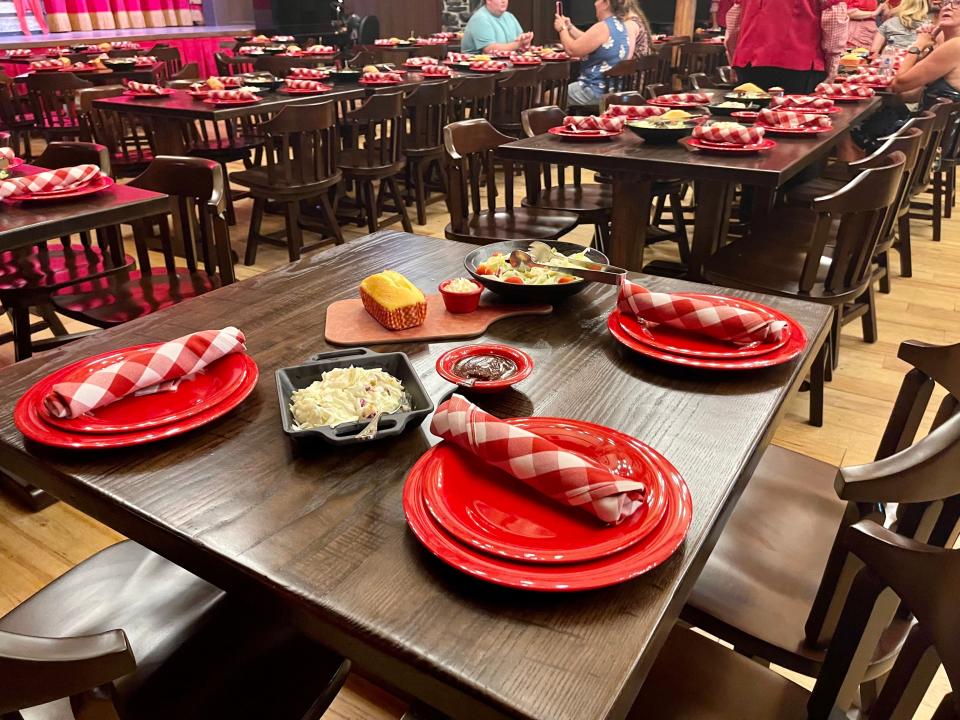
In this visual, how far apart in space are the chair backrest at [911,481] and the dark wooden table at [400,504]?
14 centimetres

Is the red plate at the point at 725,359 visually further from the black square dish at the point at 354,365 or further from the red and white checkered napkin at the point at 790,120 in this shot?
the red and white checkered napkin at the point at 790,120

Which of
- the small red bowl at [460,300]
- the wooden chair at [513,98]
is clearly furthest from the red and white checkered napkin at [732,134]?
the wooden chair at [513,98]

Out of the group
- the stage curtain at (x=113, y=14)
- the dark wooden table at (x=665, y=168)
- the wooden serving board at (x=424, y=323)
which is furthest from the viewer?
the stage curtain at (x=113, y=14)

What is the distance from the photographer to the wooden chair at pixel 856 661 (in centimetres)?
63

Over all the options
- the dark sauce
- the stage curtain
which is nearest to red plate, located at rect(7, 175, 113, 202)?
the dark sauce

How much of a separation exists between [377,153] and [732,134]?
101 inches

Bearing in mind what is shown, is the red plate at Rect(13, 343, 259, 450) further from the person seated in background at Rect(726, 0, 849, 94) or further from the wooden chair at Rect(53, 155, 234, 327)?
the person seated in background at Rect(726, 0, 849, 94)

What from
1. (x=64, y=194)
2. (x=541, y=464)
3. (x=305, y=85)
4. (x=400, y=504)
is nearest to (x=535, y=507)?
(x=541, y=464)

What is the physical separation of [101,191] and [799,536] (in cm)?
201

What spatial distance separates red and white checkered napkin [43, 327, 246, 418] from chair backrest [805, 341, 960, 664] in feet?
2.79

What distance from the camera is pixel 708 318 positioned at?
114 cm

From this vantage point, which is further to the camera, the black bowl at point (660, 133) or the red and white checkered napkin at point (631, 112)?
the red and white checkered napkin at point (631, 112)

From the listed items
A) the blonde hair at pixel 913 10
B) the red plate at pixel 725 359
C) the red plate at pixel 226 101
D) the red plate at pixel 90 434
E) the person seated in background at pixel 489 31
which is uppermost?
the blonde hair at pixel 913 10

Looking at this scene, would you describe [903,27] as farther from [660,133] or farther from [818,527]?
[818,527]
